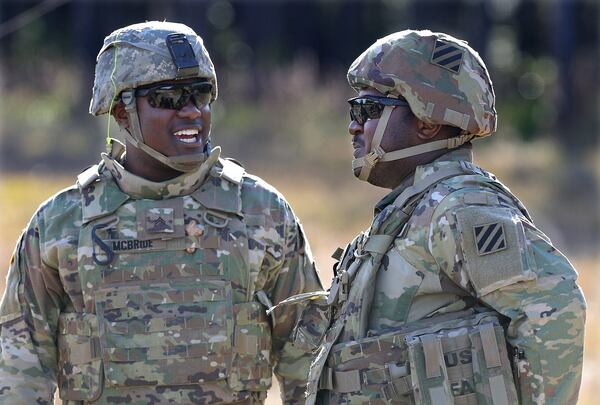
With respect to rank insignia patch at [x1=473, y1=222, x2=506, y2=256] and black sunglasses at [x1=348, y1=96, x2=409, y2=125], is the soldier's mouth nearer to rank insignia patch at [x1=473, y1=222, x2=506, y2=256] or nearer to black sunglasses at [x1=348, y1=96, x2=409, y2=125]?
black sunglasses at [x1=348, y1=96, x2=409, y2=125]

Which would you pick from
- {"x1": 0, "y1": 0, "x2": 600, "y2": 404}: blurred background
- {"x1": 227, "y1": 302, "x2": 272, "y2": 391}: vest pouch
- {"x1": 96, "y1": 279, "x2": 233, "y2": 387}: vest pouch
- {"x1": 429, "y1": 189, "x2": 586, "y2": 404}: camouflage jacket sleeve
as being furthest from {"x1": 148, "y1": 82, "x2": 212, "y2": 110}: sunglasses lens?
{"x1": 0, "y1": 0, "x2": 600, "y2": 404}: blurred background

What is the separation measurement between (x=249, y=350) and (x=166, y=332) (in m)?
0.37

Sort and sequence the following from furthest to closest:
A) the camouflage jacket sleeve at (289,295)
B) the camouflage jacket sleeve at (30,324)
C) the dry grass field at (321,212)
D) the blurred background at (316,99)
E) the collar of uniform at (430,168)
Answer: the blurred background at (316,99) < the dry grass field at (321,212) < the camouflage jacket sleeve at (289,295) < the camouflage jacket sleeve at (30,324) < the collar of uniform at (430,168)

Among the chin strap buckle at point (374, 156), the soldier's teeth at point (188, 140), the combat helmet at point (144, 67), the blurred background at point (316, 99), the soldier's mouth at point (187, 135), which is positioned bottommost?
the chin strap buckle at point (374, 156)

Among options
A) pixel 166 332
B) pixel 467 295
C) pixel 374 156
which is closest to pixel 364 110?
pixel 374 156

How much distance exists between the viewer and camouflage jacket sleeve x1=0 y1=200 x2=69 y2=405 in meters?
5.51

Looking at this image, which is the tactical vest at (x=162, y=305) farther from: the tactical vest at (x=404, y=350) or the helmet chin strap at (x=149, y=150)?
the tactical vest at (x=404, y=350)

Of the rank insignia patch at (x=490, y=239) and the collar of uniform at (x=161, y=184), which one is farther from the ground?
the collar of uniform at (x=161, y=184)

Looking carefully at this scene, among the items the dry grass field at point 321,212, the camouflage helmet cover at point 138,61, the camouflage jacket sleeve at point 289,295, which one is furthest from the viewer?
the dry grass field at point 321,212

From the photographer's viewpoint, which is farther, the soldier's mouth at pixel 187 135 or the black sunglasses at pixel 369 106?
the soldier's mouth at pixel 187 135

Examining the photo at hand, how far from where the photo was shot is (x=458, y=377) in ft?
15.0

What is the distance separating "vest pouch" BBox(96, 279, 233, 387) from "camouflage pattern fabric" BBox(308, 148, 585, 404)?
32.4 inches

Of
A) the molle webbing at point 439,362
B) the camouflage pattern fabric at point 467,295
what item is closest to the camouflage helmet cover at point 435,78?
the camouflage pattern fabric at point 467,295

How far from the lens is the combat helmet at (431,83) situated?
4.81 m
